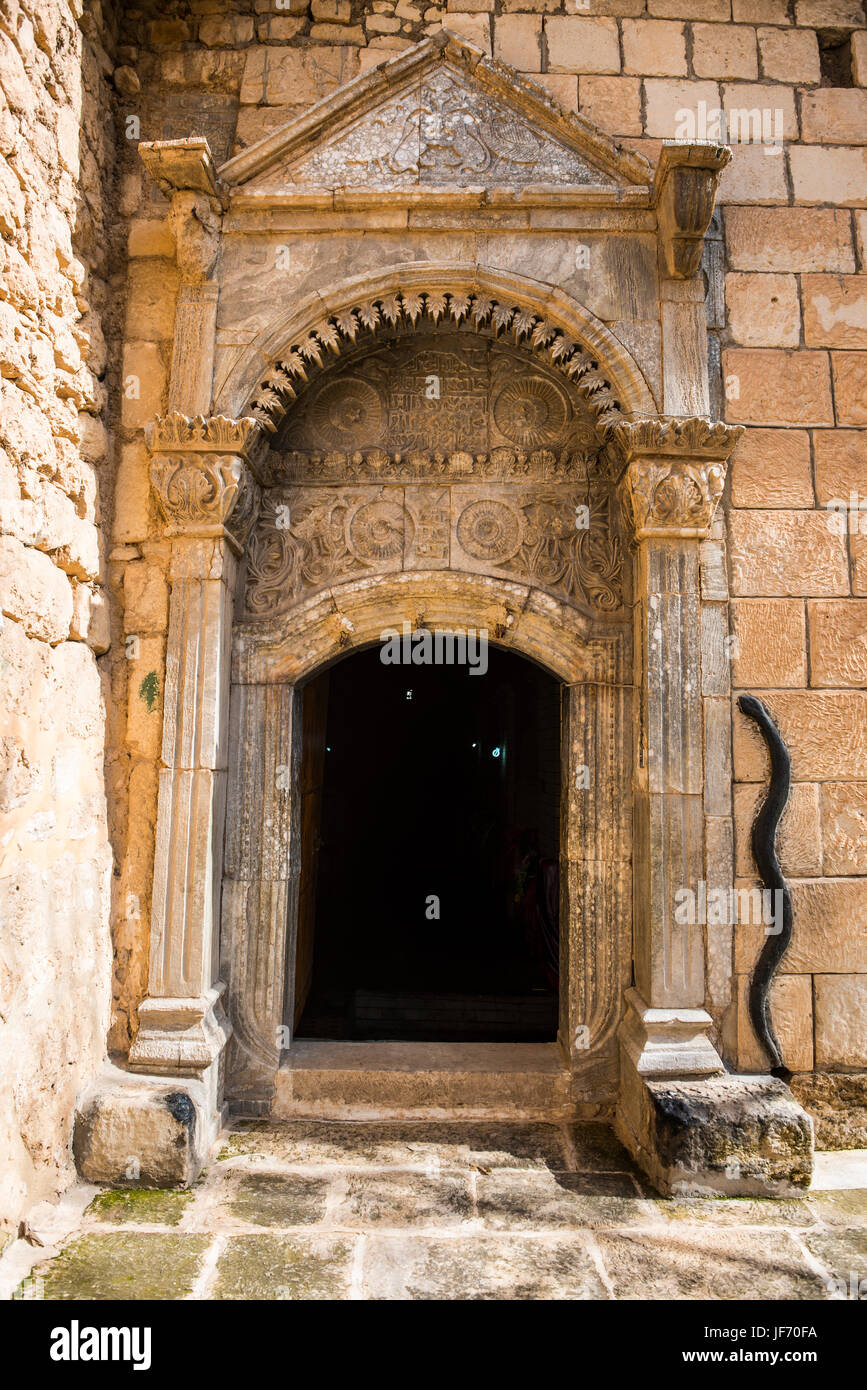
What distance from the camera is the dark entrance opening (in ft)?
16.7

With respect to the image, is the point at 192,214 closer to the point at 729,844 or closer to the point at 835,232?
the point at 835,232

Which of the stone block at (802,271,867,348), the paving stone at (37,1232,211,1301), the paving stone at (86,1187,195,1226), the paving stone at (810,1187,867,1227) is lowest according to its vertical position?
the paving stone at (810,1187,867,1227)

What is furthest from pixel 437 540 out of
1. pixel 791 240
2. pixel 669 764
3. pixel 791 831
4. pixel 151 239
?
pixel 791 240

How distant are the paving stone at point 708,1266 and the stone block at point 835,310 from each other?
356 cm

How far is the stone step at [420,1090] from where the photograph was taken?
11.2 ft

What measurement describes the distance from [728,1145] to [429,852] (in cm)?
781

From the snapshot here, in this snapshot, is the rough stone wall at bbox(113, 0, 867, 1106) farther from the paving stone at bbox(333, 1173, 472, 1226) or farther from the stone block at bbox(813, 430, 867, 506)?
the paving stone at bbox(333, 1173, 472, 1226)

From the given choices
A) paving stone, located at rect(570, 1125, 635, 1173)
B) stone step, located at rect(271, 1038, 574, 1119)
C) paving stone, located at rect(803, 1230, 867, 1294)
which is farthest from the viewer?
stone step, located at rect(271, 1038, 574, 1119)

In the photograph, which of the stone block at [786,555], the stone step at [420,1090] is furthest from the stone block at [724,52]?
the stone step at [420,1090]

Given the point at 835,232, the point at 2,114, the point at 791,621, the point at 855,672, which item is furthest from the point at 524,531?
the point at 2,114

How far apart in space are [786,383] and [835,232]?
2.45 feet

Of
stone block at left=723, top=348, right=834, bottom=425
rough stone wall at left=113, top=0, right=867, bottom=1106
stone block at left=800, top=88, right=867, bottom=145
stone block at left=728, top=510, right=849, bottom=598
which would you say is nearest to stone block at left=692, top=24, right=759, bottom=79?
rough stone wall at left=113, top=0, right=867, bottom=1106

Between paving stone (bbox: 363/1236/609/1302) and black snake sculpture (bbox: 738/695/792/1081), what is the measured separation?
1156 mm
